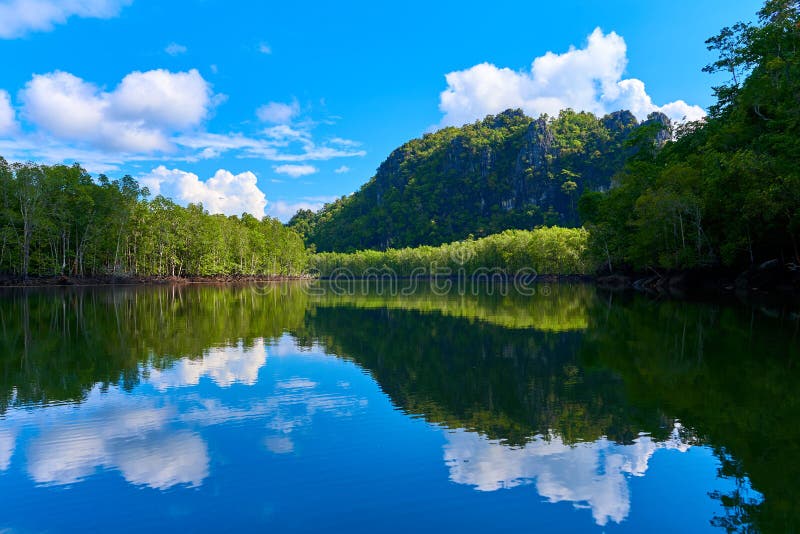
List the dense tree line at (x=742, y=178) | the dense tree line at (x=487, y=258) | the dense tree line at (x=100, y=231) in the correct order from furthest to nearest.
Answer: the dense tree line at (x=487, y=258), the dense tree line at (x=100, y=231), the dense tree line at (x=742, y=178)

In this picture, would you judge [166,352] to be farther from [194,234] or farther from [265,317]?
[194,234]

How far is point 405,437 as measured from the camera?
8.37 m

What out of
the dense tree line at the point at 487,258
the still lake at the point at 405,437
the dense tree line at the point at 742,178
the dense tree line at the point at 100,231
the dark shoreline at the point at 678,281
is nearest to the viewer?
the still lake at the point at 405,437

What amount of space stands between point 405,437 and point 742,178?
40450 mm

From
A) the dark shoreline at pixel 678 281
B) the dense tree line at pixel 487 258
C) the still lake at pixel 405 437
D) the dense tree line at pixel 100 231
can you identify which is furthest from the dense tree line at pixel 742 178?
the dense tree line at pixel 100 231

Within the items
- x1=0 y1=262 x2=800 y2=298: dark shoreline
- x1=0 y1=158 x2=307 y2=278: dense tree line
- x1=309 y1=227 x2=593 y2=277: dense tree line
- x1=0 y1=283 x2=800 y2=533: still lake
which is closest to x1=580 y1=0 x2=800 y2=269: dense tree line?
x1=0 y1=262 x2=800 y2=298: dark shoreline

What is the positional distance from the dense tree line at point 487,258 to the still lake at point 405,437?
234 ft

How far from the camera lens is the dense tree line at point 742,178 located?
1344 inches

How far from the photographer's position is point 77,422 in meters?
9.04

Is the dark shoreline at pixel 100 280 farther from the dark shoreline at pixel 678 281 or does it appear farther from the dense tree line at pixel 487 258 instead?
the dense tree line at pixel 487 258

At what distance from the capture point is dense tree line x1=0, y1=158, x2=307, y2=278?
2532 inches

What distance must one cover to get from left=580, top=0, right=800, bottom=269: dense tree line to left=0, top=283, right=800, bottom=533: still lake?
75.5ft

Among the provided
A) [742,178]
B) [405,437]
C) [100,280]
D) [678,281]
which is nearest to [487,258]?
[678,281]

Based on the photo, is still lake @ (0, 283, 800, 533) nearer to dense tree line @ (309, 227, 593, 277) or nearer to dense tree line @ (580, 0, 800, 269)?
dense tree line @ (580, 0, 800, 269)
